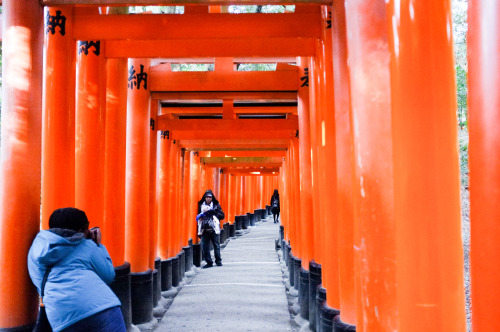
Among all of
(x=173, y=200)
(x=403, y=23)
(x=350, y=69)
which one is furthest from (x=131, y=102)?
(x=403, y=23)

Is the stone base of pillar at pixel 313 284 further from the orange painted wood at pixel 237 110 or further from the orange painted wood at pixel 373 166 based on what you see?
the orange painted wood at pixel 237 110

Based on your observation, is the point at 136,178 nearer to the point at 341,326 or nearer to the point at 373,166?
the point at 341,326

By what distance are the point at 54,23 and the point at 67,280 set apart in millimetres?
2435

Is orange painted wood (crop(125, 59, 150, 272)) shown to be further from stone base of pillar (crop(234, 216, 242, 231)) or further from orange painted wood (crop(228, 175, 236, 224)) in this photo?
stone base of pillar (crop(234, 216, 242, 231))

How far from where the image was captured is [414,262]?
2182 mm

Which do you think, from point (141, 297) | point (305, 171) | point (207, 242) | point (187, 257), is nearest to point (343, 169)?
point (305, 171)

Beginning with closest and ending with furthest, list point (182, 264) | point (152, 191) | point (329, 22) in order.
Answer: point (329, 22) → point (152, 191) → point (182, 264)

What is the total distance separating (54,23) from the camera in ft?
14.1

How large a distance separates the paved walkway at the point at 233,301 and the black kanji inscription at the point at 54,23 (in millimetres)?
3901

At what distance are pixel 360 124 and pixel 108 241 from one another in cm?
374

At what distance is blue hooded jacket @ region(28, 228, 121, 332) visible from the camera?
2785 millimetres

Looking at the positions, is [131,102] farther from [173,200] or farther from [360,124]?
[360,124]

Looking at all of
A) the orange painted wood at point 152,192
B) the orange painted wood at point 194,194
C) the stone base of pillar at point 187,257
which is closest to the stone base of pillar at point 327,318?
the orange painted wood at point 152,192

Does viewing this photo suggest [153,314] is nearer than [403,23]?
No
